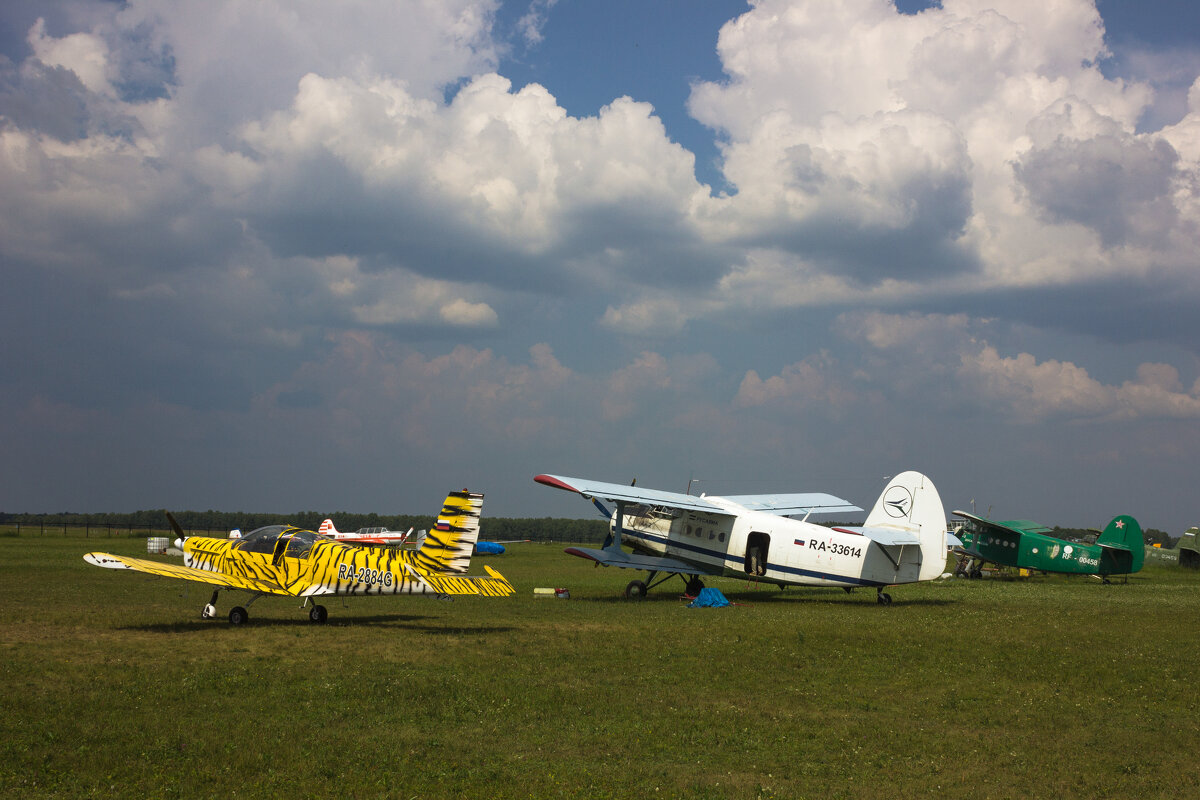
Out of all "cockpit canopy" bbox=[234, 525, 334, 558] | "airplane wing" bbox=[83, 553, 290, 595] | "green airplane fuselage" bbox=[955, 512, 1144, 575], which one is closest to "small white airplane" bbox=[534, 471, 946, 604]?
"cockpit canopy" bbox=[234, 525, 334, 558]

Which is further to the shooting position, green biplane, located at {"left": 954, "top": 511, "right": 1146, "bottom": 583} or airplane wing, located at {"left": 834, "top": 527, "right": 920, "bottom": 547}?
green biplane, located at {"left": 954, "top": 511, "right": 1146, "bottom": 583}

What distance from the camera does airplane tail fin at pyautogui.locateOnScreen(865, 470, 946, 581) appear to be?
2034 cm

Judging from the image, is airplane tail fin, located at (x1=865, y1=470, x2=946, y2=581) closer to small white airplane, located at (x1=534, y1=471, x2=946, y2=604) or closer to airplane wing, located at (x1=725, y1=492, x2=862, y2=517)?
small white airplane, located at (x1=534, y1=471, x2=946, y2=604)

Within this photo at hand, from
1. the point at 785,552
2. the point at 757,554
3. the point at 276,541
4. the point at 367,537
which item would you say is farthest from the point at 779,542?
the point at 367,537

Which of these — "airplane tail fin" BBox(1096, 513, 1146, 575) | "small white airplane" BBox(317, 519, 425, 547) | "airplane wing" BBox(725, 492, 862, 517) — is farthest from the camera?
"small white airplane" BBox(317, 519, 425, 547)

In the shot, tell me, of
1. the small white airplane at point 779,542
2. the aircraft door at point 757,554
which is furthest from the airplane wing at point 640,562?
the aircraft door at point 757,554

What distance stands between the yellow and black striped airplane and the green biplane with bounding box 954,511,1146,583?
25103 mm

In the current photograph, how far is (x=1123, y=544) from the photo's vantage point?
112 feet

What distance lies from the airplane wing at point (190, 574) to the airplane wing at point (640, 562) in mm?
7896

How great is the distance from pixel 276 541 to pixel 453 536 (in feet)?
10.7

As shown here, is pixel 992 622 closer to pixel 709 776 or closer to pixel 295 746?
pixel 709 776

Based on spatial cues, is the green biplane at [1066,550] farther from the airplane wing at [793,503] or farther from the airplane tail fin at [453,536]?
the airplane tail fin at [453,536]

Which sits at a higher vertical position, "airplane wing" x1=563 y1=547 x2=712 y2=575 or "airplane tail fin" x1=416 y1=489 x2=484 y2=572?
"airplane tail fin" x1=416 y1=489 x2=484 y2=572

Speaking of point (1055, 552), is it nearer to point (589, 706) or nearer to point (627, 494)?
point (627, 494)
